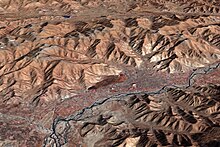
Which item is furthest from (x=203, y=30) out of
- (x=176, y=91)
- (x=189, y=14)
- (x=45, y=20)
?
(x=45, y=20)

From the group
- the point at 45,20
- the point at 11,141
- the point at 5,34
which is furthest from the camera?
the point at 45,20

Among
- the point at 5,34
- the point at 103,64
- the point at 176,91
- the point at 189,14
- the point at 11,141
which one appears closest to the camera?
the point at 11,141

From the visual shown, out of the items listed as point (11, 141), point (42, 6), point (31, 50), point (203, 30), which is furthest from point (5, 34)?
point (203, 30)

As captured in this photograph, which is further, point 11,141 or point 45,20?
A: point 45,20

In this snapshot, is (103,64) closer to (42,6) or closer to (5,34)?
(5,34)

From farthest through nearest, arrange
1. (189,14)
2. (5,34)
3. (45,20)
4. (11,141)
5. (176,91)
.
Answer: (189,14) < (45,20) < (5,34) < (176,91) < (11,141)

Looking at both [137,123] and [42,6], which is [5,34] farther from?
[137,123]
